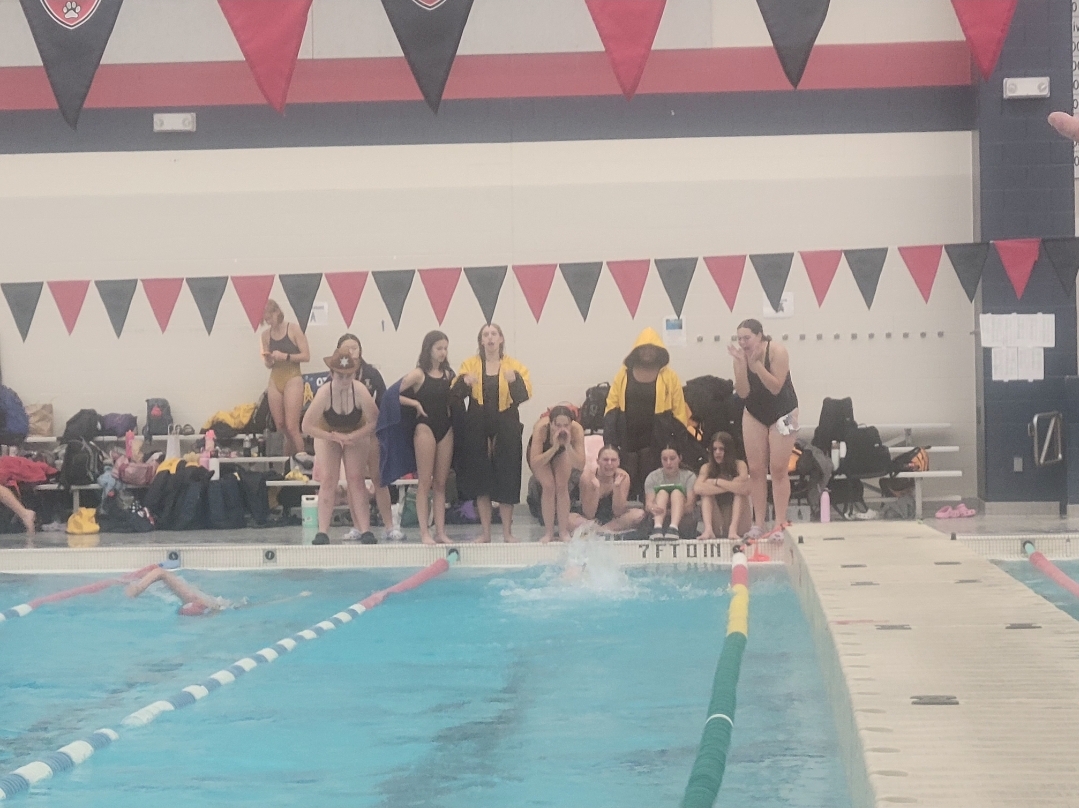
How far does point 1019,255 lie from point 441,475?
4677mm

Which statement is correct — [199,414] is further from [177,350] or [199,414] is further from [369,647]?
[369,647]

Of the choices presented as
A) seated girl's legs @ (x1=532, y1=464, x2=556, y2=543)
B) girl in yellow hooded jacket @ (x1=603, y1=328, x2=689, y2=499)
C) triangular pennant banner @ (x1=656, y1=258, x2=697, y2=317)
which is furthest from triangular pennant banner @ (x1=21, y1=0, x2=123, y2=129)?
triangular pennant banner @ (x1=656, y1=258, x2=697, y2=317)

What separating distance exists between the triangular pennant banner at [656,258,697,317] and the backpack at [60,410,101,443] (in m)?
5.20

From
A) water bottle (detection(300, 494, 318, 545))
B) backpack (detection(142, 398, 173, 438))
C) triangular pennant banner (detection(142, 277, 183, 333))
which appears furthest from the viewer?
backpack (detection(142, 398, 173, 438))

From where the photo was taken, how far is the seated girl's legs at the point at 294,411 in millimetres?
11539

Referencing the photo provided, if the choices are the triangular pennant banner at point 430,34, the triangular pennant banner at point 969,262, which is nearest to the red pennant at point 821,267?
the triangular pennant banner at point 969,262

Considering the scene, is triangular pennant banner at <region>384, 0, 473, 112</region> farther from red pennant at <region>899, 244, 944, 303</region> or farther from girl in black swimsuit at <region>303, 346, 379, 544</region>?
red pennant at <region>899, 244, 944, 303</region>

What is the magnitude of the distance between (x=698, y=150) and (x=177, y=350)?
514cm

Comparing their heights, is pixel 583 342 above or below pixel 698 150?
below

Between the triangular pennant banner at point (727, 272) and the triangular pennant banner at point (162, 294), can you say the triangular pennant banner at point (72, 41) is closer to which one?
the triangular pennant banner at point (162, 294)

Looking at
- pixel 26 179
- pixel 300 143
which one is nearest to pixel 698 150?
pixel 300 143

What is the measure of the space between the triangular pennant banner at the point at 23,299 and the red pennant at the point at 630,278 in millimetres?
4637

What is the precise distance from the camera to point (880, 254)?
10.4m

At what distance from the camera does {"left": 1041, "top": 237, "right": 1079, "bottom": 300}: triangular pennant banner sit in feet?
33.0
